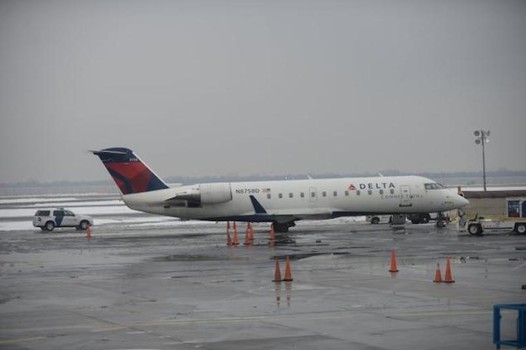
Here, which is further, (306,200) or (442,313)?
(306,200)

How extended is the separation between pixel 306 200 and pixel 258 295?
3005 cm

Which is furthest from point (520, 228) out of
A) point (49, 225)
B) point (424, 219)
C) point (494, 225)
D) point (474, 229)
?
Answer: point (49, 225)

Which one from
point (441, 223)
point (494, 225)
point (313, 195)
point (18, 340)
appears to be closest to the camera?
point (18, 340)

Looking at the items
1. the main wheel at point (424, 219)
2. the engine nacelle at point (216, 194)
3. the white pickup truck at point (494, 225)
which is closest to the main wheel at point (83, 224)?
the engine nacelle at point (216, 194)

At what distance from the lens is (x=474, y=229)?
46.1 metres

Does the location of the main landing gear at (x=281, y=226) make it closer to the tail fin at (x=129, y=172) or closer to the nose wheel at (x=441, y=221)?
the tail fin at (x=129, y=172)

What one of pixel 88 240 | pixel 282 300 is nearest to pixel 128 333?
pixel 282 300

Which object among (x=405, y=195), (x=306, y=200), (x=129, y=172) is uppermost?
(x=129, y=172)

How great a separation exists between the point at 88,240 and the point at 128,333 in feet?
102

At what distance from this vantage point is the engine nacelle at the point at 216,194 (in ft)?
174

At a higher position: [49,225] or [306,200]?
[306,200]

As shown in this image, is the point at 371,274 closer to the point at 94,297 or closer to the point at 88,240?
the point at 94,297

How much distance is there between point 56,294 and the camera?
970 inches

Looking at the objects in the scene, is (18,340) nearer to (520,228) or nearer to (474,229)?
(474,229)
